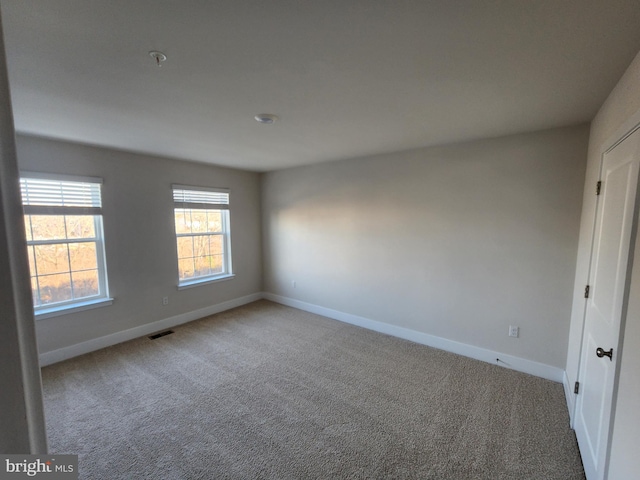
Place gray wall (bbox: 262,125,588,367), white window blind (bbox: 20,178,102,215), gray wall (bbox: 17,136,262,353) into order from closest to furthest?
gray wall (bbox: 262,125,588,367)
white window blind (bbox: 20,178,102,215)
gray wall (bbox: 17,136,262,353)

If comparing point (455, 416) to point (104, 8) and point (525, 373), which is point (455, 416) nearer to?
point (525, 373)

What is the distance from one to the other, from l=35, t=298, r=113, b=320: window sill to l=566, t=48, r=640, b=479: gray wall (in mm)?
4427

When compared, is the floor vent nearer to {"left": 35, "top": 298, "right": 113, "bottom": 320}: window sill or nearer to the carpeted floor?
the carpeted floor

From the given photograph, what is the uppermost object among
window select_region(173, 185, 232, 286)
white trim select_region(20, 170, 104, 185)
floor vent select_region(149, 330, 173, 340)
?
white trim select_region(20, 170, 104, 185)

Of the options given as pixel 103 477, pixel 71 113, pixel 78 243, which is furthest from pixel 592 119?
pixel 78 243

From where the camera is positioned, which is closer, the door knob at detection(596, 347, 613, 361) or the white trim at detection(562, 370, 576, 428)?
the door knob at detection(596, 347, 613, 361)

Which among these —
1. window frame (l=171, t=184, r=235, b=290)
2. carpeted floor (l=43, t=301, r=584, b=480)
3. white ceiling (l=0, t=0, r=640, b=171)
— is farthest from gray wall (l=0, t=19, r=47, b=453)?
window frame (l=171, t=184, r=235, b=290)

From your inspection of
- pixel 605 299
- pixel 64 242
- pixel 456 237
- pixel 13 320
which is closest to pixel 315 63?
pixel 13 320

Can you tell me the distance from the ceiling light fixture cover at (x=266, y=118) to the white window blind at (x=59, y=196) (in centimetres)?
228

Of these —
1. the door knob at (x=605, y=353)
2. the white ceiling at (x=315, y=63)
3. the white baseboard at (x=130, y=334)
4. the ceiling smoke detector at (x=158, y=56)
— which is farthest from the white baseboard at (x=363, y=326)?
the ceiling smoke detector at (x=158, y=56)

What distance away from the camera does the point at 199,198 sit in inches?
171

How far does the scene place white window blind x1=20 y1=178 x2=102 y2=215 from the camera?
2.90 metres

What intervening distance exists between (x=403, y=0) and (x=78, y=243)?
383 cm

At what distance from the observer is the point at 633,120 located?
1467 mm
